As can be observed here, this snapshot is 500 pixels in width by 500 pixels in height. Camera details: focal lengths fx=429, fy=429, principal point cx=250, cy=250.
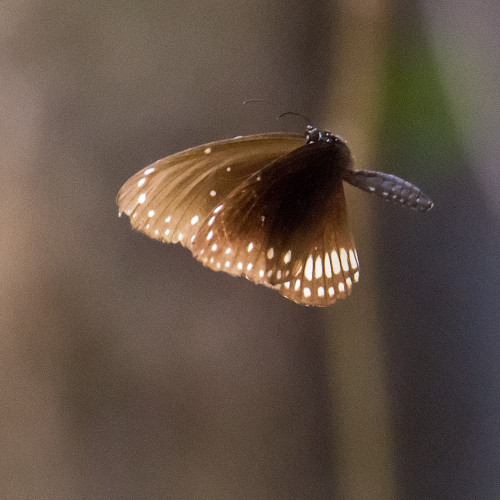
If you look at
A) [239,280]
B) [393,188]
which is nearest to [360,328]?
[239,280]

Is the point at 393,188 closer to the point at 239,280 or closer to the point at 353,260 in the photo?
the point at 353,260

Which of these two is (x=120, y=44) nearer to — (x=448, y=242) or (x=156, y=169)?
(x=156, y=169)

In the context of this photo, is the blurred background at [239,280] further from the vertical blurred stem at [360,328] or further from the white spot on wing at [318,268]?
the white spot on wing at [318,268]

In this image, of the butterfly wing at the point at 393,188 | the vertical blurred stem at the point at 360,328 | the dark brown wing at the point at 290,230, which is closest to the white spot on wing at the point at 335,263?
the dark brown wing at the point at 290,230

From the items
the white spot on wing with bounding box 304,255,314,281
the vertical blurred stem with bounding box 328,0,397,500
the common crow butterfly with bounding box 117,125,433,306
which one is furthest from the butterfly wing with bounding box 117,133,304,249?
the vertical blurred stem with bounding box 328,0,397,500

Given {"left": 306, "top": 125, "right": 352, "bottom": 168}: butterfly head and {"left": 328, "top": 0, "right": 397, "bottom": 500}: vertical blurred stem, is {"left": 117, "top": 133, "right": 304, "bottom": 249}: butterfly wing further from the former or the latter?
→ {"left": 328, "top": 0, "right": 397, "bottom": 500}: vertical blurred stem

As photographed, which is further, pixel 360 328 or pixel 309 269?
pixel 360 328
